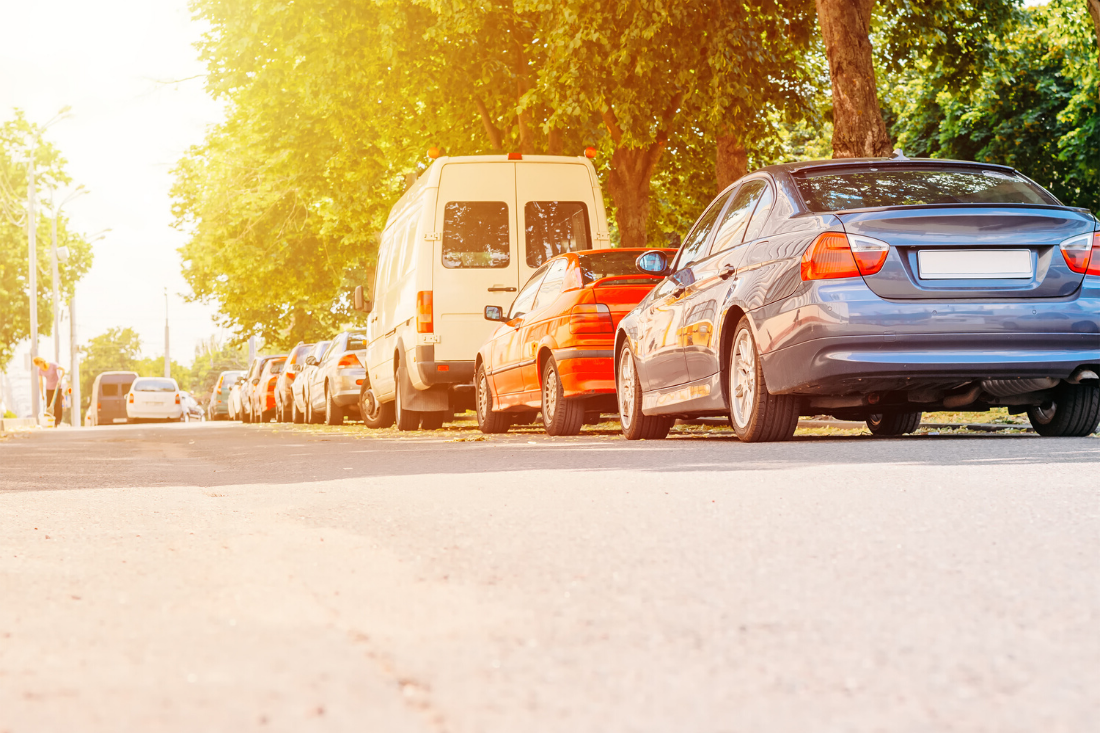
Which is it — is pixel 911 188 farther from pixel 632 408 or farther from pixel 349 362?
pixel 349 362

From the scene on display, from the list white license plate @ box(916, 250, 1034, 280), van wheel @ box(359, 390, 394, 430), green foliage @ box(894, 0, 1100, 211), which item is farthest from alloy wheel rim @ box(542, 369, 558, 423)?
green foliage @ box(894, 0, 1100, 211)

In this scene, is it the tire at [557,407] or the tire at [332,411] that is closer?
the tire at [557,407]

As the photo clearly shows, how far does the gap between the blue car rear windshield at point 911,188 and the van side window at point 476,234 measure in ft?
20.9

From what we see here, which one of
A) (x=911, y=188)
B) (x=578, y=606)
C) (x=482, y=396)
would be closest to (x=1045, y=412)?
(x=911, y=188)

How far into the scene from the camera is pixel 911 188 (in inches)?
335

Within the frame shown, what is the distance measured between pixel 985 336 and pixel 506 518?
3770mm

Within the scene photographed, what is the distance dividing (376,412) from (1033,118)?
2051 centimetres

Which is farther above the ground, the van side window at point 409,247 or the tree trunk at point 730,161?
the tree trunk at point 730,161

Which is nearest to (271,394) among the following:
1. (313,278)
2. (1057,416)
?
(313,278)

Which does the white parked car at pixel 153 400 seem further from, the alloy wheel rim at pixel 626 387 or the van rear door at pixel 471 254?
the alloy wheel rim at pixel 626 387

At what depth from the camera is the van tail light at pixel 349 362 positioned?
21625mm

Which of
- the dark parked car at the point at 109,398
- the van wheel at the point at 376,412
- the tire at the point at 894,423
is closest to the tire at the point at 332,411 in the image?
the van wheel at the point at 376,412

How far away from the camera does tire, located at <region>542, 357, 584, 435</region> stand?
473 inches

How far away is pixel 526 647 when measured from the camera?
2.98 metres
